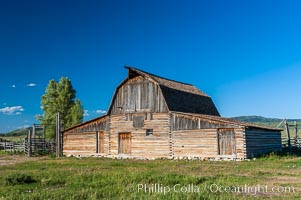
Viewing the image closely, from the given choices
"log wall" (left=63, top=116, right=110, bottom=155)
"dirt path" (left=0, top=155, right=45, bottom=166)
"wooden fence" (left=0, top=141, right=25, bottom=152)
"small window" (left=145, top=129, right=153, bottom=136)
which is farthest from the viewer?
"wooden fence" (left=0, top=141, right=25, bottom=152)

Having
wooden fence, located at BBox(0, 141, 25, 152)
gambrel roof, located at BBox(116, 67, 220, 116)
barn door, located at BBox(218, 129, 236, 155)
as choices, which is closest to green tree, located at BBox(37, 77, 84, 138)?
wooden fence, located at BBox(0, 141, 25, 152)

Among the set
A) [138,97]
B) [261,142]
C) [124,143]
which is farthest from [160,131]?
[261,142]

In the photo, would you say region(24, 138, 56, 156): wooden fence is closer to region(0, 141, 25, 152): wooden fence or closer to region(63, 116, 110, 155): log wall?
region(63, 116, 110, 155): log wall

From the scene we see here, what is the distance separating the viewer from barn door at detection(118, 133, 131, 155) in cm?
3064

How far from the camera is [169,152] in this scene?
28234mm

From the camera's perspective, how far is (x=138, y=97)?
30.6 metres

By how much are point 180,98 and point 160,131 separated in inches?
189

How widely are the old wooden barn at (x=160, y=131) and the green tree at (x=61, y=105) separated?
16.9 metres

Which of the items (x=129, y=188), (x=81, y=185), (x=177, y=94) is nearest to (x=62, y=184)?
(x=81, y=185)

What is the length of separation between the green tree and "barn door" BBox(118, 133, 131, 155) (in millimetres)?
21656

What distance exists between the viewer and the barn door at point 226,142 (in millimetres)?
25078

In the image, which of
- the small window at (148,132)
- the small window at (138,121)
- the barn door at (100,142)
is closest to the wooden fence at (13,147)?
the barn door at (100,142)

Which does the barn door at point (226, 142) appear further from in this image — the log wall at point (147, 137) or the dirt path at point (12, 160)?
the dirt path at point (12, 160)

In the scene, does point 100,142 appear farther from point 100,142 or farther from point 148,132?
point 148,132
